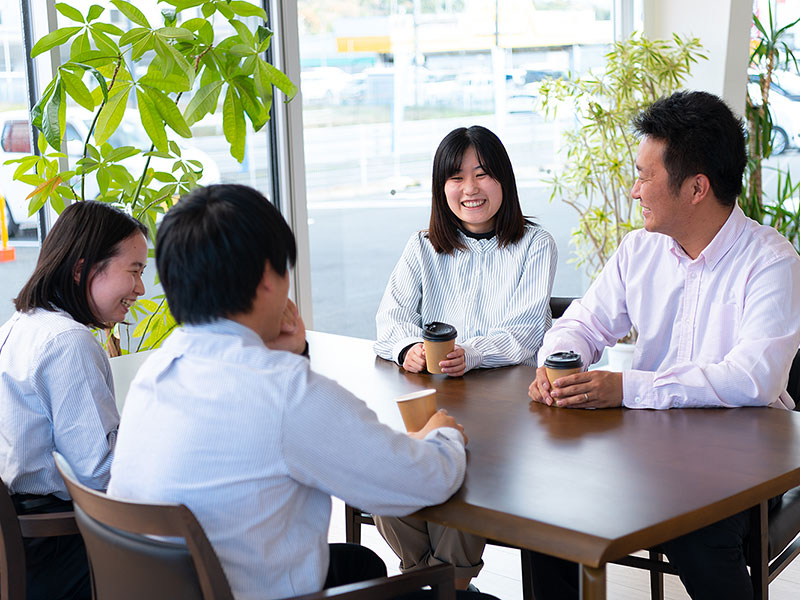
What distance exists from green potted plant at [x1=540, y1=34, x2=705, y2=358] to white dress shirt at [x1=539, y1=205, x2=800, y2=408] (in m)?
2.42

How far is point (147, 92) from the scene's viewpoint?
262 centimetres

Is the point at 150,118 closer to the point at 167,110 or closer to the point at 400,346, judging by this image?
the point at 167,110

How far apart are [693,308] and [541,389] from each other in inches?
19.9

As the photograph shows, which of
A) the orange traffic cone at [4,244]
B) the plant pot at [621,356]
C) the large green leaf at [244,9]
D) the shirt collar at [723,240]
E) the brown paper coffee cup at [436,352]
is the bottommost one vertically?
the plant pot at [621,356]

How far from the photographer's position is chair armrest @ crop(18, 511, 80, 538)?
1.63m

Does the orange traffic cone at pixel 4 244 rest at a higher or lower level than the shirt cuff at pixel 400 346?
higher

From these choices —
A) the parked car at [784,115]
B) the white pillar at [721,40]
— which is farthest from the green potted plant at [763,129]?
the white pillar at [721,40]

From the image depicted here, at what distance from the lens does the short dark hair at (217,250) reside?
4.19 feet

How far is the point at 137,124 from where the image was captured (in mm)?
3574

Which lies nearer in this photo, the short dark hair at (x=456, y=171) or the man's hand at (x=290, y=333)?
the man's hand at (x=290, y=333)

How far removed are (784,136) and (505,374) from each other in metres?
4.43

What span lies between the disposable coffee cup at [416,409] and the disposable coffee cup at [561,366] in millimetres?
338

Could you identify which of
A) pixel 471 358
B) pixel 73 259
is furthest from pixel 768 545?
pixel 73 259

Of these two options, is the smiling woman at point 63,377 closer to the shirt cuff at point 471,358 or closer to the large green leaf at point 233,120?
the shirt cuff at point 471,358
